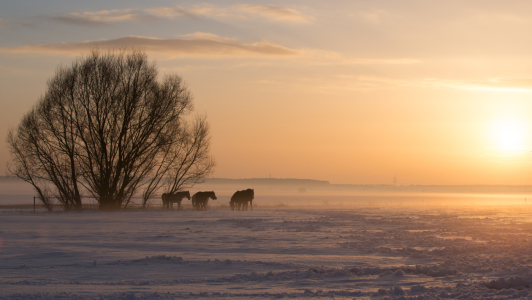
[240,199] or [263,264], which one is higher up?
[240,199]

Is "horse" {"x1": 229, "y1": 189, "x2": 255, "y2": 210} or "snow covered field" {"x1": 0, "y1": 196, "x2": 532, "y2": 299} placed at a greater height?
"horse" {"x1": 229, "y1": 189, "x2": 255, "y2": 210}

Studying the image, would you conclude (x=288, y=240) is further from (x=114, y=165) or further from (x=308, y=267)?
(x=114, y=165)

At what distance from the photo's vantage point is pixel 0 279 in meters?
8.87

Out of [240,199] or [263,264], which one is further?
[240,199]

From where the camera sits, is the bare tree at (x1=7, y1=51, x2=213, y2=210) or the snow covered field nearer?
the snow covered field

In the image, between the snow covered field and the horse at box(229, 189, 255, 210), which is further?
the horse at box(229, 189, 255, 210)

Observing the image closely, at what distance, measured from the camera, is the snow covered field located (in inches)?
324

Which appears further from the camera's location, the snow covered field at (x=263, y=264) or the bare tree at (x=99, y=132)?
the bare tree at (x=99, y=132)

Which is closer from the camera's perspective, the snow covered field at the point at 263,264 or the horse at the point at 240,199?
the snow covered field at the point at 263,264

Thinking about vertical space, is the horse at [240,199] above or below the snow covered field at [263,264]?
above

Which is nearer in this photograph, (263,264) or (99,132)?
(263,264)

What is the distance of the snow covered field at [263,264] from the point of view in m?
8.22

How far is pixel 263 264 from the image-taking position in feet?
36.1

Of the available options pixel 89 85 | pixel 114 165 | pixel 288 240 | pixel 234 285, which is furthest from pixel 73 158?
pixel 234 285
